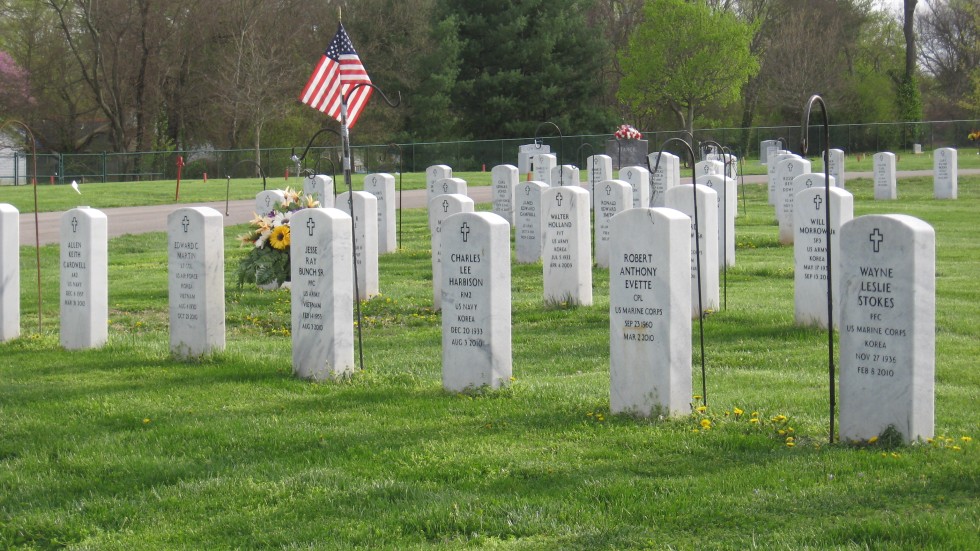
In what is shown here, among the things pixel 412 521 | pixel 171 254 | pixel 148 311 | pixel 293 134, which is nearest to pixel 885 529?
pixel 412 521

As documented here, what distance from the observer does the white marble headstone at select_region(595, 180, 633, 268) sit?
14352 millimetres

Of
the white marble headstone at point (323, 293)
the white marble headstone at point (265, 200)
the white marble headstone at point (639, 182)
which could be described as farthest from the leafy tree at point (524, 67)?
the white marble headstone at point (323, 293)

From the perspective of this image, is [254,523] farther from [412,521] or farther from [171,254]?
[171,254]

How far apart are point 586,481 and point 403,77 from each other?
4829 cm

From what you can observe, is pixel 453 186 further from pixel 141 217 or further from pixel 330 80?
pixel 141 217

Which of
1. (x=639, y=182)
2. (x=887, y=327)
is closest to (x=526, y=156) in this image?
(x=639, y=182)

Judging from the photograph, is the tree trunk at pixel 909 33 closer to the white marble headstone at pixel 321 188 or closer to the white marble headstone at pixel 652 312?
the white marble headstone at pixel 321 188

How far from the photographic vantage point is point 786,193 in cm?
1902

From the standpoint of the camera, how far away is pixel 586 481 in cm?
575

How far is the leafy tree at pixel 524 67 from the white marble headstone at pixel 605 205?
37.2 metres

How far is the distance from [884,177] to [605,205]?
1490 cm

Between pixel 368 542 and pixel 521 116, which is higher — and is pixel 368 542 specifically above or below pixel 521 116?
below

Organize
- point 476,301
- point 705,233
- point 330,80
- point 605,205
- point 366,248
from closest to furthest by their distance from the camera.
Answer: point 476,301, point 705,233, point 366,248, point 605,205, point 330,80

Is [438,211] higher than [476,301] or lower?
higher
